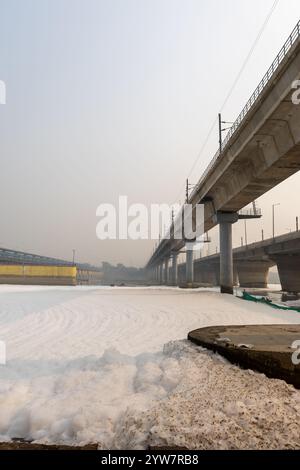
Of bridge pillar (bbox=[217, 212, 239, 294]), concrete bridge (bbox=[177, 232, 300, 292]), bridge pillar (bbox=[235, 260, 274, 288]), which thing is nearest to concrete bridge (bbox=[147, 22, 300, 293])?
bridge pillar (bbox=[217, 212, 239, 294])

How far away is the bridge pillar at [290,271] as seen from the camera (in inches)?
2029

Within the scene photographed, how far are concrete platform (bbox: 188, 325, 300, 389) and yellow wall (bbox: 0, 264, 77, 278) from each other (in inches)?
1696

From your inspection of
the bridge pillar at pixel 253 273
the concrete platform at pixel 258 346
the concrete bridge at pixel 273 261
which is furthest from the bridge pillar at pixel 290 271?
the concrete platform at pixel 258 346

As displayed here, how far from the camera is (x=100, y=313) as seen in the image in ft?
46.2

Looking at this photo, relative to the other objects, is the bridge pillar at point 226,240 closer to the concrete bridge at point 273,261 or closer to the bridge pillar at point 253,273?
the concrete bridge at point 273,261

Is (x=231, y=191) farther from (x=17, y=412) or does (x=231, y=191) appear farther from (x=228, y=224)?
(x=17, y=412)

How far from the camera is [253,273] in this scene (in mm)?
84062

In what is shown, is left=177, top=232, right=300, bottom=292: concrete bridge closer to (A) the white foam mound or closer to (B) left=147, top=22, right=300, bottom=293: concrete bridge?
(B) left=147, top=22, right=300, bottom=293: concrete bridge

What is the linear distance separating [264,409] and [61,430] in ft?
7.21

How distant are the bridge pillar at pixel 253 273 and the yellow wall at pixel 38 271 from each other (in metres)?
48.7

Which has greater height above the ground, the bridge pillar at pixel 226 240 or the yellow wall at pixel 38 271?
the bridge pillar at pixel 226 240

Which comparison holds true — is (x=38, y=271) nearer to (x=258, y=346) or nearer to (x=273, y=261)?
(x=273, y=261)

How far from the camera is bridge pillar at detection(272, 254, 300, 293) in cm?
5153

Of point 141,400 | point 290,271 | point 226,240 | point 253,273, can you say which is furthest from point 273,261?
point 141,400
